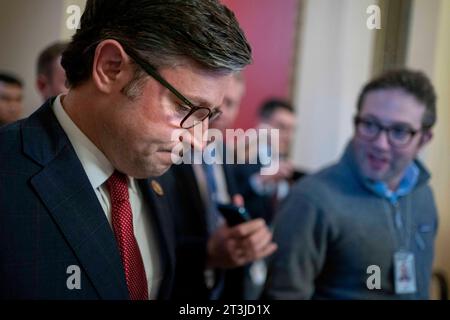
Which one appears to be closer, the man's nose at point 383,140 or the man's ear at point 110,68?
the man's ear at point 110,68

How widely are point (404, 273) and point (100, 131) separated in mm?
838

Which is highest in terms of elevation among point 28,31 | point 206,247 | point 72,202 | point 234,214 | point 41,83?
point 28,31

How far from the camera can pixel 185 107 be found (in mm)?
768

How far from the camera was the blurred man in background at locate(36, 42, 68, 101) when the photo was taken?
37.4 inches

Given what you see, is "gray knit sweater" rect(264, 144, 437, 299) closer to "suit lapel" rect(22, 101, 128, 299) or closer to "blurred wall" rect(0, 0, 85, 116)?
"suit lapel" rect(22, 101, 128, 299)

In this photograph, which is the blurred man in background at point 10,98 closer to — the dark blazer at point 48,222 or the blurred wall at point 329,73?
the dark blazer at point 48,222

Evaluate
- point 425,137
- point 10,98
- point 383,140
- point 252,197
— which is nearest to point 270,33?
point 383,140

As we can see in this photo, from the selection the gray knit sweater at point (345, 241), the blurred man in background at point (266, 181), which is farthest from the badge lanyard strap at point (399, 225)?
the blurred man in background at point (266, 181)

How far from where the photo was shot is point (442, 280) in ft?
4.31

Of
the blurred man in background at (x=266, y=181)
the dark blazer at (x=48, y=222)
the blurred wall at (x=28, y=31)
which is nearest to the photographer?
the dark blazer at (x=48, y=222)

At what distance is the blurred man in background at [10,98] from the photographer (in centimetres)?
96

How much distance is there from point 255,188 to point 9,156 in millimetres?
1768

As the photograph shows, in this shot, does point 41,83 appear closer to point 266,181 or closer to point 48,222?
point 48,222
